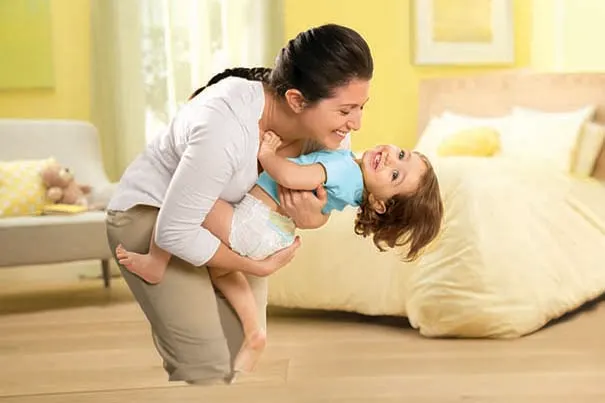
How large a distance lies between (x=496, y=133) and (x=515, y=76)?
470 mm

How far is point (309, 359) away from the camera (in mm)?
2732

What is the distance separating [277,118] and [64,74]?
11.6 feet

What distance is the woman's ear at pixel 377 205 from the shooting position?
169 cm

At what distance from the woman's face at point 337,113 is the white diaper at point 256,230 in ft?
0.53

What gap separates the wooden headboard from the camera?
167 inches

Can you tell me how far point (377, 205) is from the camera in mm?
1711

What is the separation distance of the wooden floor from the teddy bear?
1.62ft

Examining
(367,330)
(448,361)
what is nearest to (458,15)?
(367,330)

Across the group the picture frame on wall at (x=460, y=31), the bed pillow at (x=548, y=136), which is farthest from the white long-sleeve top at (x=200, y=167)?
the picture frame on wall at (x=460, y=31)

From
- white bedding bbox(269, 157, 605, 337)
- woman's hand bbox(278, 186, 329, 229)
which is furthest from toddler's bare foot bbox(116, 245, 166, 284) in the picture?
white bedding bbox(269, 157, 605, 337)

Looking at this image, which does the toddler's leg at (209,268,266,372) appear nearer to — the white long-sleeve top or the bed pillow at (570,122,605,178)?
the white long-sleeve top

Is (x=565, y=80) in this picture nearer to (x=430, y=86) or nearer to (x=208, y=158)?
(x=430, y=86)

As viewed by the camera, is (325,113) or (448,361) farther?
(448,361)

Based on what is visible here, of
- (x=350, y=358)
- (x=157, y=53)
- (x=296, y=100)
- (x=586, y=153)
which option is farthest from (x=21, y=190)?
(x=296, y=100)
